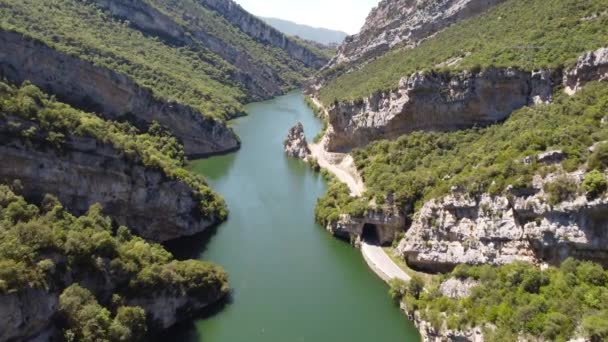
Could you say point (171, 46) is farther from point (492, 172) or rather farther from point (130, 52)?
point (492, 172)

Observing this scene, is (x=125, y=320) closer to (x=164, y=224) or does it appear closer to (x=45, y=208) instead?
(x=45, y=208)

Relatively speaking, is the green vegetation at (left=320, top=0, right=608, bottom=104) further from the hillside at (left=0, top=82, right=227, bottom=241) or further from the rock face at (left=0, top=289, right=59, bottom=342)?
the rock face at (left=0, top=289, right=59, bottom=342)

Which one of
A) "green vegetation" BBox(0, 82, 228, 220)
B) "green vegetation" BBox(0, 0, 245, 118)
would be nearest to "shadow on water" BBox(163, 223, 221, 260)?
"green vegetation" BBox(0, 82, 228, 220)

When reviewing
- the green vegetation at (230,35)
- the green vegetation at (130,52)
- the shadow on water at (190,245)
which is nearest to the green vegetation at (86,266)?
the shadow on water at (190,245)

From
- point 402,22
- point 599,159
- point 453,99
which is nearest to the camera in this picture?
point 599,159

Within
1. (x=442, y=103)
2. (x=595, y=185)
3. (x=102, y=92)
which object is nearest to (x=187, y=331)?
(x=595, y=185)

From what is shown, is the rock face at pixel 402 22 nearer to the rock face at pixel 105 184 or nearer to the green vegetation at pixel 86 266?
the rock face at pixel 105 184

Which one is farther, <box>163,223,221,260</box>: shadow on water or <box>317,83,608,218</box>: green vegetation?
<box>163,223,221,260</box>: shadow on water
